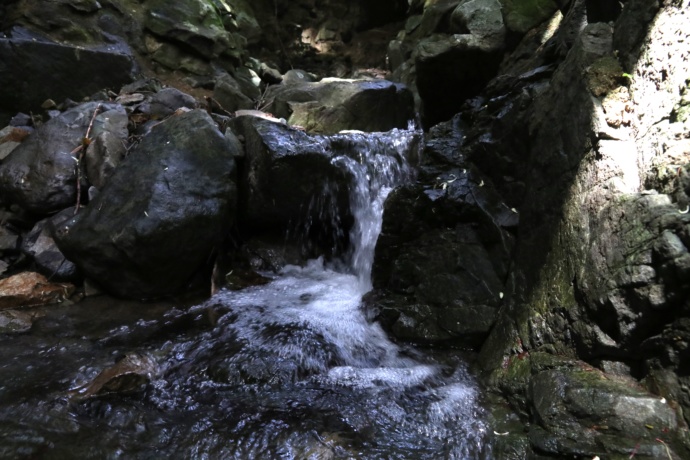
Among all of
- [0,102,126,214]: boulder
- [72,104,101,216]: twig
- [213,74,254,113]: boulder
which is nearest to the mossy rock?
Answer: [213,74,254,113]: boulder

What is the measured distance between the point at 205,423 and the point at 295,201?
273 centimetres

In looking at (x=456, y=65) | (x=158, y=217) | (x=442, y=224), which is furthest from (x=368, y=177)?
(x=158, y=217)

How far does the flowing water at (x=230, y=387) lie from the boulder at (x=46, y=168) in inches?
54.7

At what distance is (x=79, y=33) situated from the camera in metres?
7.16

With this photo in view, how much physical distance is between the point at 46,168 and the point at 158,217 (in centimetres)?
178

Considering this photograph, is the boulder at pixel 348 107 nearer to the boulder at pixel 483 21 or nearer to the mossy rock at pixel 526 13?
the boulder at pixel 483 21

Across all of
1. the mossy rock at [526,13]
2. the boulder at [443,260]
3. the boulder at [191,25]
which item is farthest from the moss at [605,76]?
the boulder at [191,25]

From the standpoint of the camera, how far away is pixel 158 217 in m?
3.84

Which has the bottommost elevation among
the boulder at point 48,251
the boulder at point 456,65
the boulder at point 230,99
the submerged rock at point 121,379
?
the submerged rock at point 121,379

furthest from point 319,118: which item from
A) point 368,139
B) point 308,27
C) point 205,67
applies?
point 308,27

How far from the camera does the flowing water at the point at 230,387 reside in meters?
2.27

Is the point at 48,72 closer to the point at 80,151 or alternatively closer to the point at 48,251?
the point at 80,151

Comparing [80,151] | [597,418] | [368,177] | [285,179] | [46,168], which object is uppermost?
[368,177]

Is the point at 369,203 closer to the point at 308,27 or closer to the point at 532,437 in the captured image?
the point at 532,437
